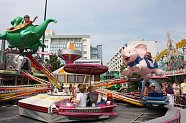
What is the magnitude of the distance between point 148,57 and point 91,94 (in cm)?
379

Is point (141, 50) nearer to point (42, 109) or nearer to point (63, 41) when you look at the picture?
point (42, 109)

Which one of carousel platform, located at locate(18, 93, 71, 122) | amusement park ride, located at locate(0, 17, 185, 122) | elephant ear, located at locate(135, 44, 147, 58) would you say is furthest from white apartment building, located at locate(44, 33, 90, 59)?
carousel platform, located at locate(18, 93, 71, 122)

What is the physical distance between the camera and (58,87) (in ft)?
36.1

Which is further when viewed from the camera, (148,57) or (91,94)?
(148,57)

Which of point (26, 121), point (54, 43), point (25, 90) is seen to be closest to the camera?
point (26, 121)

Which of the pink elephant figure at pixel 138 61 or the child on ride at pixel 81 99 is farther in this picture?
the pink elephant figure at pixel 138 61

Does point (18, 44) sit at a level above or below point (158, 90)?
above

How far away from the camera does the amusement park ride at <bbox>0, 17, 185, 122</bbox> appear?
26.5ft

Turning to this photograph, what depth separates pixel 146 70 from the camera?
10.2m

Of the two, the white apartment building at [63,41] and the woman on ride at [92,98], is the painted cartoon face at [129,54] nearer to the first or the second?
the woman on ride at [92,98]

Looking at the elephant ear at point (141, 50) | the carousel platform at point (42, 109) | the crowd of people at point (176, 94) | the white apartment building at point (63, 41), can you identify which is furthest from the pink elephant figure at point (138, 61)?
the white apartment building at point (63, 41)

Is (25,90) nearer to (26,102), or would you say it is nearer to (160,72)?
(26,102)

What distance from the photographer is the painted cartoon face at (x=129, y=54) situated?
10289 mm

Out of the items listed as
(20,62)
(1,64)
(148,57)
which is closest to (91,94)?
(148,57)
